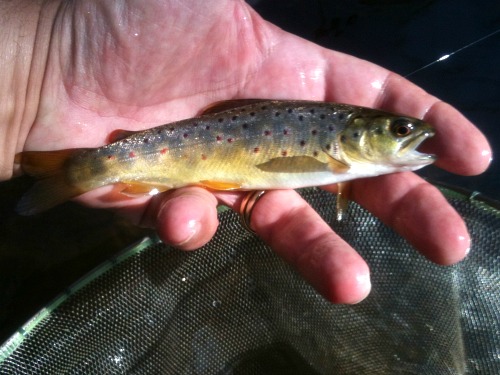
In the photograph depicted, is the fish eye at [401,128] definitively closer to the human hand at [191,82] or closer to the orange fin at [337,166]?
the human hand at [191,82]

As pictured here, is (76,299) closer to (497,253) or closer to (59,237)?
(59,237)

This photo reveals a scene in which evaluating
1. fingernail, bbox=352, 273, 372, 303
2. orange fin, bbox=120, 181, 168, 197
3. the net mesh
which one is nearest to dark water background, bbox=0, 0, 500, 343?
the net mesh

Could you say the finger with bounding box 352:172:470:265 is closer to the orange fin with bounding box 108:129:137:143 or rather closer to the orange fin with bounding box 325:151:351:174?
the orange fin with bounding box 325:151:351:174

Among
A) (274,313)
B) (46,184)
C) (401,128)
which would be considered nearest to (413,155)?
(401,128)

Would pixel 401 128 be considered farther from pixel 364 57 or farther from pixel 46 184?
pixel 364 57

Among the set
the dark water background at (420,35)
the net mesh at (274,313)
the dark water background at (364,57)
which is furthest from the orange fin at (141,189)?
the dark water background at (420,35)

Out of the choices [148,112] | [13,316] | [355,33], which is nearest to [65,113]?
[148,112]
